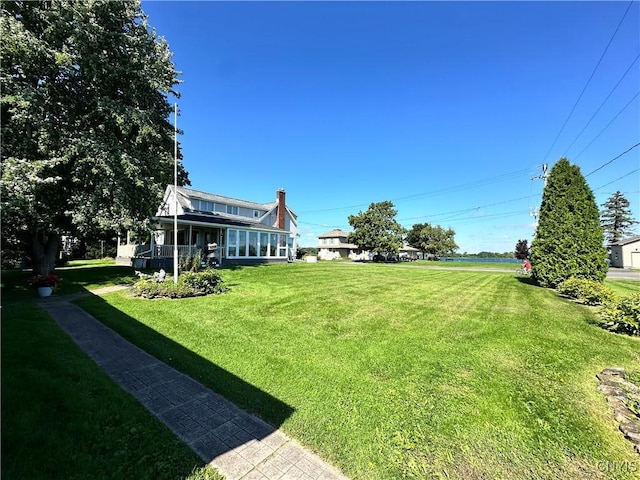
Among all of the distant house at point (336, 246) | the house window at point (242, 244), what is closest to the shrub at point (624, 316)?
the house window at point (242, 244)

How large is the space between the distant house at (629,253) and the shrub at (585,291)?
125ft

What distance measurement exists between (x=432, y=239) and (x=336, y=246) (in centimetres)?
2194

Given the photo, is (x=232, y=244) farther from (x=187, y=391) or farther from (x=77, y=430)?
(x=77, y=430)

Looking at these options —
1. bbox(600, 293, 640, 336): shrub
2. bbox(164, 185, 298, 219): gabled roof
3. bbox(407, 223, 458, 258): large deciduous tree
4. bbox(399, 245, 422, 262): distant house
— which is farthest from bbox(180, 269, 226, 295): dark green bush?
bbox(399, 245, 422, 262): distant house

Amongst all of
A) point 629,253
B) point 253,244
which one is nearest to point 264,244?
point 253,244

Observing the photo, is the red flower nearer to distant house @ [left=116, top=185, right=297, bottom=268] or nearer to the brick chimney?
distant house @ [left=116, top=185, right=297, bottom=268]

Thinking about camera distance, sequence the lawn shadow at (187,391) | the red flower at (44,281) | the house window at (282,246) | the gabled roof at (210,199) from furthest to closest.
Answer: the house window at (282,246) → the gabled roof at (210,199) → the red flower at (44,281) → the lawn shadow at (187,391)

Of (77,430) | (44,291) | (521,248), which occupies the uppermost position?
(521,248)

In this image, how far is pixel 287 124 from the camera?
2234 centimetres

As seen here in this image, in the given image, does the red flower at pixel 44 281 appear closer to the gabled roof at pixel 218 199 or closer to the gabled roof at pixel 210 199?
the gabled roof at pixel 210 199

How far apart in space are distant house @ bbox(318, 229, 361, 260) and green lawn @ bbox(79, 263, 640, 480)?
176 ft

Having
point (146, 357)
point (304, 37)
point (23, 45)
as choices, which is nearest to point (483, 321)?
point (146, 357)

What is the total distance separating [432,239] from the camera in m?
64.2

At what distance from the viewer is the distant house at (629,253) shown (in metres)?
35.3
